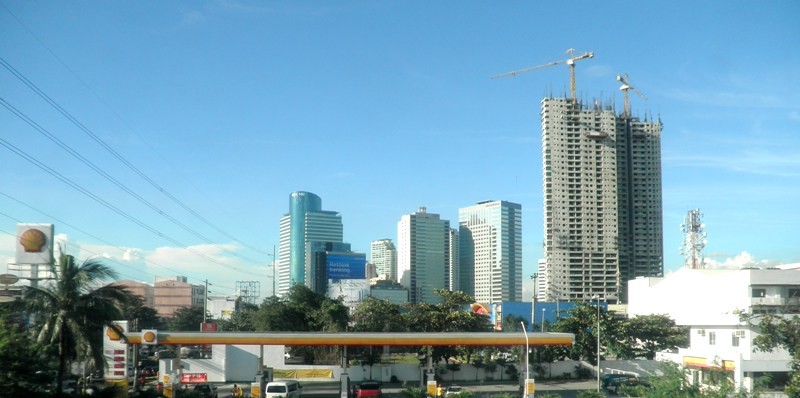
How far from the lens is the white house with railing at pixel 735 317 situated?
4206 centimetres

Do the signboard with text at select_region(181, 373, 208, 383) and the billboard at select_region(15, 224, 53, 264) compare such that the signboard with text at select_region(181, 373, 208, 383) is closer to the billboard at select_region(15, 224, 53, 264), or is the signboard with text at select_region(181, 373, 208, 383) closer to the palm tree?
the billboard at select_region(15, 224, 53, 264)

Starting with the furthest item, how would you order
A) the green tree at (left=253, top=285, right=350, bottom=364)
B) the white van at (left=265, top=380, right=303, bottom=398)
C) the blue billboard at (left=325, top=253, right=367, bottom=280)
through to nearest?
1. the blue billboard at (left=325, top=253, right=367, bottom=280)
2. the green tree at (left=253, top=285, right=350, bottom=364)
3. the white van at (left=265, top=380, right=303, bottom=398)

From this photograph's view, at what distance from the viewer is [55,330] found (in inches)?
1029

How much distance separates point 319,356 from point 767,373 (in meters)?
35.5

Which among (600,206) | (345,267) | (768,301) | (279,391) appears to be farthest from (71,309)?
(600,206)

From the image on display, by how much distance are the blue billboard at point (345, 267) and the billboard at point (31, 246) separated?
10542 centimetres

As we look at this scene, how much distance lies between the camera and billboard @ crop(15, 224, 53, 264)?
4412 centimetres

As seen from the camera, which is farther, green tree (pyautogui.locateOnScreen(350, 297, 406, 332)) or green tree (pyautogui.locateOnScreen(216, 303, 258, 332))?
green tree (pyautogui.locateOnScreen(216, 303, 258, 332))

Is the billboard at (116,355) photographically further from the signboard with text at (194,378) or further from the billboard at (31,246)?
the signboard with text at (194,378)

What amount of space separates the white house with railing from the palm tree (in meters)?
28.6

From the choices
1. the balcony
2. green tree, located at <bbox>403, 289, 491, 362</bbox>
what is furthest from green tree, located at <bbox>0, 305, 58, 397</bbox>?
green tree, located at <bbox>403, 289, 491, 362</bbox>

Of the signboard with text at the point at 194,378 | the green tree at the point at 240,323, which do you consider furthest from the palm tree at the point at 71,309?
the green tree at the point at 240,323

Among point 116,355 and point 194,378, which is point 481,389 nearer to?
point 194,378

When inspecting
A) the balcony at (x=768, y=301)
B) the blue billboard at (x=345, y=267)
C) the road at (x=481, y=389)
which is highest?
the blue billboard at (x=345, y=267)
